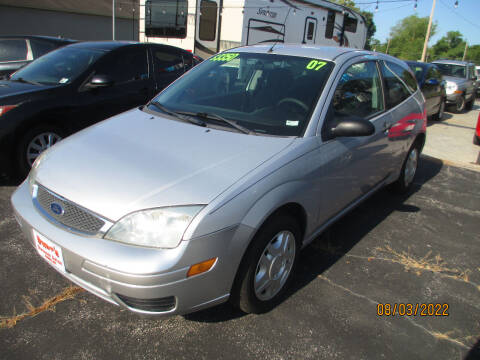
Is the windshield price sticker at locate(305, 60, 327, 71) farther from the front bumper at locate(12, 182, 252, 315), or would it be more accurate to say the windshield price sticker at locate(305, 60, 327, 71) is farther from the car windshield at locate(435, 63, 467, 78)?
the car windshield at locate(435, 63, 467, 78)

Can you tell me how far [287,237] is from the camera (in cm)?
253

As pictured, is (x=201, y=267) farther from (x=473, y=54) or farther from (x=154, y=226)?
(x=473, y=54)

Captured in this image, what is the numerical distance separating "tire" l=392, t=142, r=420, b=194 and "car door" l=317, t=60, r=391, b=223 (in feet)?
2.52

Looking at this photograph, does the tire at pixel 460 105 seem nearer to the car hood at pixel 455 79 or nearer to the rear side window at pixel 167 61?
the car hood at pixel 455 79

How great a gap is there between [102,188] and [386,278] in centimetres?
230

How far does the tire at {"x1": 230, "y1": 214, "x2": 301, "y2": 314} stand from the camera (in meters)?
2.22

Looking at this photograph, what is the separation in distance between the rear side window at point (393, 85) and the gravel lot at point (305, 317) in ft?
4.77

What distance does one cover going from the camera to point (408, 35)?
81625mm

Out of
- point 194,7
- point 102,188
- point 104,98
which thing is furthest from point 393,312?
point 194,7

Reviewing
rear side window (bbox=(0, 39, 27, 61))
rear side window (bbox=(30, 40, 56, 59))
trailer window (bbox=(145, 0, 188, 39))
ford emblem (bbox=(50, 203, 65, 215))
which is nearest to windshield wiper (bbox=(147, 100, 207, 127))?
ford emblem (bbox=(50, 203, 65, 215))

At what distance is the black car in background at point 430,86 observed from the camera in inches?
360

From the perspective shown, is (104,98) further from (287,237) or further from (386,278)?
(386,278)

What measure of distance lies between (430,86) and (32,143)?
883cm

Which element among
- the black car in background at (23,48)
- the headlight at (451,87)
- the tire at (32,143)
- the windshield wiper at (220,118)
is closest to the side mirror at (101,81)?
the tire at (32,143)
